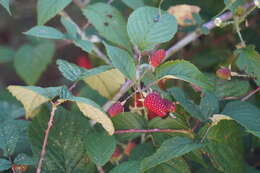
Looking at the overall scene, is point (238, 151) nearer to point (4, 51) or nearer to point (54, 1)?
point (54, 1)

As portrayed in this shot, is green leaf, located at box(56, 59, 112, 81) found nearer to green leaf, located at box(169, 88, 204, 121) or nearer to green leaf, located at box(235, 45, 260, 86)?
green leaf, located at box(169, 88, 204, 121)

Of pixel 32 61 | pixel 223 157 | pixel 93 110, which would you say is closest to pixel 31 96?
pixel 93 110

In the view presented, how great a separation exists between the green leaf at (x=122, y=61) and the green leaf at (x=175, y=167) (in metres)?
0.17

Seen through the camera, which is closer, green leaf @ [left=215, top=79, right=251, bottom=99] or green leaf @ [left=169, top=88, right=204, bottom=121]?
green leaf @ [left=169, top=88, right=204, bottom=121]

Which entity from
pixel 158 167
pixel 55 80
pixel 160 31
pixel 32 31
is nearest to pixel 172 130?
pixel 158 167

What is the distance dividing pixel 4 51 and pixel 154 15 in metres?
0.87

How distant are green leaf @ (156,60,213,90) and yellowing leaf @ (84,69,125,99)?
13 cm

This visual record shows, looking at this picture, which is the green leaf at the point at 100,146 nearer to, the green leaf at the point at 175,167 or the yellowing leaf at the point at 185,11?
the green leaf at the point at 175,167

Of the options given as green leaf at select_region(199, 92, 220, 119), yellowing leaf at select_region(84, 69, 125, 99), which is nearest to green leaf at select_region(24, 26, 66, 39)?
yellowing leaf at select_region(84, 69, 125, 99)

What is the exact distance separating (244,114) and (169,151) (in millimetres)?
189

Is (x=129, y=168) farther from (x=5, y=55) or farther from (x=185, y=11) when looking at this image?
(x=5, y=55)

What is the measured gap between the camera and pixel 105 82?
3.19ft

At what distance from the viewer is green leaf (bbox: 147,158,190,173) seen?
32.8 inches

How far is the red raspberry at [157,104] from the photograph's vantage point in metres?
0.78
